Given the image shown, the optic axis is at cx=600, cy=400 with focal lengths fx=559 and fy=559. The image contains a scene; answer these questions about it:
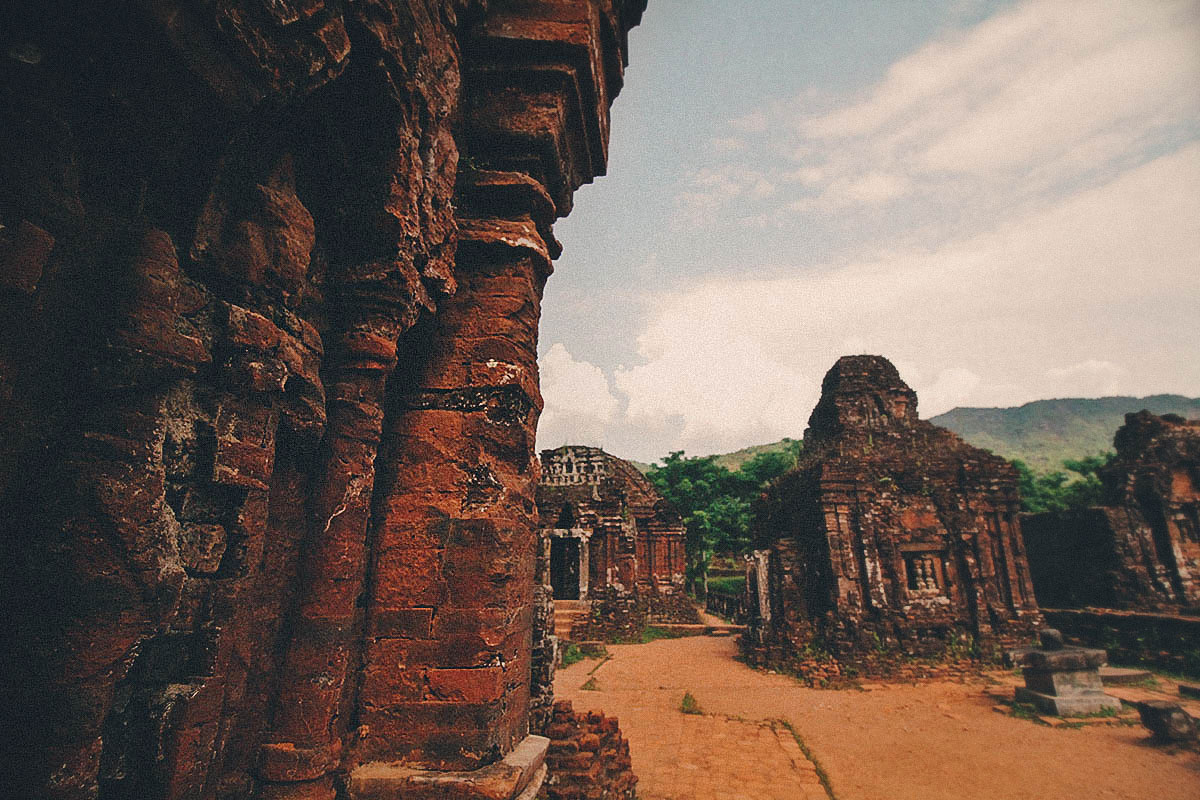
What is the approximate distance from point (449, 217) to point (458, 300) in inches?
17.4

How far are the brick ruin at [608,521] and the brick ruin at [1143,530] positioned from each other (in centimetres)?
1205

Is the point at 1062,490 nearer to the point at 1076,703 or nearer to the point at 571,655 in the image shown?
the point at 1076,703

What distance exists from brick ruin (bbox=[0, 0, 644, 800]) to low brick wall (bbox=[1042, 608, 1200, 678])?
16.2m

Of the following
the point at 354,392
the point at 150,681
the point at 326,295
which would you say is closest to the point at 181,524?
the point at 150,681

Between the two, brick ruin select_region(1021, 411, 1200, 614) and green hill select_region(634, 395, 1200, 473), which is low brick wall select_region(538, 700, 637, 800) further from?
green hill select_region(634, 395, 1200, 473)

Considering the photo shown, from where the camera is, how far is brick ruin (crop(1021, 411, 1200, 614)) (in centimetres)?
1530

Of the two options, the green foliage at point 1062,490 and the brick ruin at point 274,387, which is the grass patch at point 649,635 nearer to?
the brick ruin at point 274,387

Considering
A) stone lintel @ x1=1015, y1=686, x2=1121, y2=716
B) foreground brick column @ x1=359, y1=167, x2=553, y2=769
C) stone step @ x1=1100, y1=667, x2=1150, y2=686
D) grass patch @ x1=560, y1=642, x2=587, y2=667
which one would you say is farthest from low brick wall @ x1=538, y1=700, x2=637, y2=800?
stone step @ x1=1100, y1=667, x2=1150, y2=686

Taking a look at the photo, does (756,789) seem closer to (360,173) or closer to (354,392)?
(354,392)

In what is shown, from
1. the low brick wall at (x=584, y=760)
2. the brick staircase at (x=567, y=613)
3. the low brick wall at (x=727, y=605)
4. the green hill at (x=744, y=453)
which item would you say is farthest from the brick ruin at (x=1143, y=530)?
the green hill at (x=744, y=453)

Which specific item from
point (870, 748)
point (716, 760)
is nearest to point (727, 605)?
point (870, 748)

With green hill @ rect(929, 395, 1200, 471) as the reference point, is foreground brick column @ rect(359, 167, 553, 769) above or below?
below

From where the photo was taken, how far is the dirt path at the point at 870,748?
20.5 feet

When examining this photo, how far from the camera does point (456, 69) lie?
9.71ft
